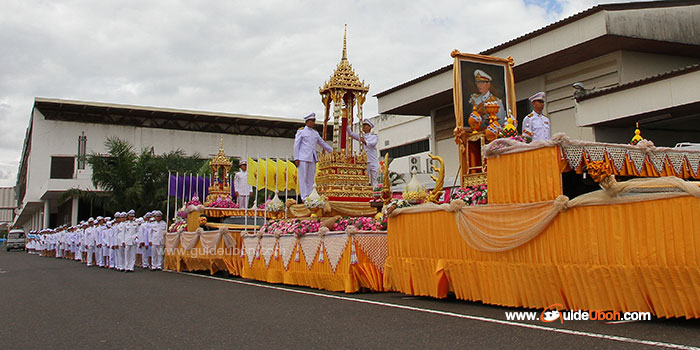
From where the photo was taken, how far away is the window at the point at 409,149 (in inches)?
1521

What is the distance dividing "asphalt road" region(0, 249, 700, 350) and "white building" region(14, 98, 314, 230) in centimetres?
4211

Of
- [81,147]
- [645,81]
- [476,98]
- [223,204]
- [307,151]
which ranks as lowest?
[223,204]

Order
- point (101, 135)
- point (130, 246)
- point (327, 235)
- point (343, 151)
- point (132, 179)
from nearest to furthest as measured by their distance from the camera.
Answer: point (327, 235) < point (343, 151) < point (130, 246) < point (132, 179) < point (101, 135)

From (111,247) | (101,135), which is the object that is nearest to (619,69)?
(111,247)

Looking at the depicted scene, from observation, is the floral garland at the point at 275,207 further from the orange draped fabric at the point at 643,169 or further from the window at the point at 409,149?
the window at the point at 409,149

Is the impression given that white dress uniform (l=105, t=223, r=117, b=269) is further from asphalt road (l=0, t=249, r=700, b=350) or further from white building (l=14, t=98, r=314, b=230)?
white building (l=14, t=98, r=314, b=230)

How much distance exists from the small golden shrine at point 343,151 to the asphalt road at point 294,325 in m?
3.11

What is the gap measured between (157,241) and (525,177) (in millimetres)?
14785

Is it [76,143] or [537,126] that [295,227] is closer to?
[537,126]

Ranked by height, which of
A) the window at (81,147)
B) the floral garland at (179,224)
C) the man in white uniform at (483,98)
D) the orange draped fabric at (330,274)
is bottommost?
the orange draped fabric at (330,274)

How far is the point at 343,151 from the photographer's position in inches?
513

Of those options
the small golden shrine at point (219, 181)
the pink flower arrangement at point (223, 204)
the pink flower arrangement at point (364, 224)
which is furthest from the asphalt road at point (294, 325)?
the small golden shrine at point (219, 181)

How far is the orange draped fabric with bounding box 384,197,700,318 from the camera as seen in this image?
532 cm

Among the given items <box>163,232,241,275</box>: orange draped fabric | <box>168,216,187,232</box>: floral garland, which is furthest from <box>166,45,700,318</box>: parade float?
<box>168,216,187,232</box>: floral garland
